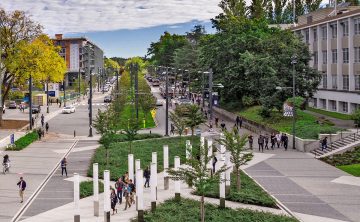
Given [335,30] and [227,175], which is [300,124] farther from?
[227,175]

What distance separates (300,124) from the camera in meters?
52.3

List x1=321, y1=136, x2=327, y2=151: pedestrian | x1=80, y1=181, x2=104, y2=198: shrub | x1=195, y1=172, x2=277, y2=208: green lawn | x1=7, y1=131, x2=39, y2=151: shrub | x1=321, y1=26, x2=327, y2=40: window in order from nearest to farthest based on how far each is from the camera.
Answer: x1=195, y1=172, x2=277, y2=208: green lawn
x1=80, y1=181, x2=104, y2=198: shrub
x1=321, y1=136, x2=327, y2=151: pedestrian
x1=7, y1=131, x2=39, y2=151: shrub
x1=321, y1=26, x2=327, y2=40: window

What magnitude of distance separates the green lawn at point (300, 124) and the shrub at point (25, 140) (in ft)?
78.8

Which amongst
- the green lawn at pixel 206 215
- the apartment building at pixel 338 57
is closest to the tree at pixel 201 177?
the green lawn at pixel 206 215

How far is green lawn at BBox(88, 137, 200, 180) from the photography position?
36.4m

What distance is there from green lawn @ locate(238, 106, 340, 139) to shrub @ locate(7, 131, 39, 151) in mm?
24005

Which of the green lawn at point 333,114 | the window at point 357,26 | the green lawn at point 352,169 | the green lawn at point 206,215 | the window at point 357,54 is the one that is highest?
the window at point 357,26

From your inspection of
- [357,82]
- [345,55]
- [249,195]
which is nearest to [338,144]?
[249,195]

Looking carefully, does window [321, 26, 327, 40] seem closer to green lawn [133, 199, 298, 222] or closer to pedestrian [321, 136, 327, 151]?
pedestrian [321, 136, 327, 151]

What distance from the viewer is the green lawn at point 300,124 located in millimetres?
47384

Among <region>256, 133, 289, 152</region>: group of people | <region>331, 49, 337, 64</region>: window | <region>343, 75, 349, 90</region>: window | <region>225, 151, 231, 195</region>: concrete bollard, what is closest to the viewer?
<region>225, 151, 231, 195</region>: concrete bollard

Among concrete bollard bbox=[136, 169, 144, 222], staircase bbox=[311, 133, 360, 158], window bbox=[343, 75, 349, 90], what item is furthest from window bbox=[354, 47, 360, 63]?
concrete bollard bbox=[136, 169, 144, 222]

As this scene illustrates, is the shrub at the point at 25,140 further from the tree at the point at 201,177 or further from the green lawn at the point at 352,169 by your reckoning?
the green lawn at the point at 352,169

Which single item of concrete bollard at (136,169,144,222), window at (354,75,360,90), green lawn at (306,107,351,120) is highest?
window at (354,75,360,90)
